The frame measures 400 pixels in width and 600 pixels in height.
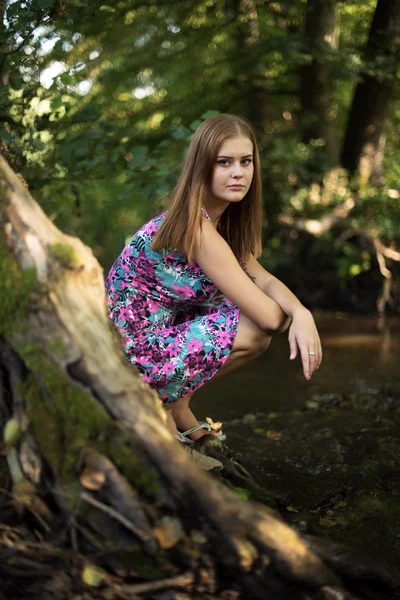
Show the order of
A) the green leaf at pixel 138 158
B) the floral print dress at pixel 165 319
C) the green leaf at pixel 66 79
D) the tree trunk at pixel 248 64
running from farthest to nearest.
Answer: the tree trunk at pixel 248 64 → the green leaf at pixel 138 158 → the green leaf at pixel 66 79 → the floral print dress at pixel 165 319

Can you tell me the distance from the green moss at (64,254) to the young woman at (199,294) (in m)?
0.95

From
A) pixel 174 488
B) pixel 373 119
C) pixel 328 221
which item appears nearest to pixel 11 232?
pixel 174 488

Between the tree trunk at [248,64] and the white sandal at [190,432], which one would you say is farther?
the tree trunk at [248,64]

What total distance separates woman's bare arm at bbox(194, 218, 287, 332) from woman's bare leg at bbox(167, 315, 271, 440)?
0.10m

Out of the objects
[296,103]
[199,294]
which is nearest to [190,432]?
[199,294]

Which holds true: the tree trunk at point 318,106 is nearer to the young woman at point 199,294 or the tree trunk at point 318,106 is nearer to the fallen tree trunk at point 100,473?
the young woman at point 199,294

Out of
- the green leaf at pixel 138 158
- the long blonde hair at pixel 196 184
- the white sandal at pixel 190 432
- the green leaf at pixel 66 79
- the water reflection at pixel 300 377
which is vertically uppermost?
the green leaf at pixel 66 79

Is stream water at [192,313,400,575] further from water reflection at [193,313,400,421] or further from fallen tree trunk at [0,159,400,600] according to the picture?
fallen tree trunk at [0,159,400,600]

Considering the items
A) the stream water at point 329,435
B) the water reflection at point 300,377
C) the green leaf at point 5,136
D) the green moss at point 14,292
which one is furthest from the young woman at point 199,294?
the water reflection at point 300,377

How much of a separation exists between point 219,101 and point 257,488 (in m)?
7.20

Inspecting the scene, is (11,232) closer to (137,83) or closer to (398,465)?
(398,465)

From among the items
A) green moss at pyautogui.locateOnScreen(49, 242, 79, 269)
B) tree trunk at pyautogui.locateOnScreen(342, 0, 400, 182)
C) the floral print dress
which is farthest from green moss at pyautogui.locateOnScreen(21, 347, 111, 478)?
tree trunk at pyautogui.locateOnScreen(342, 0, 400, 182)

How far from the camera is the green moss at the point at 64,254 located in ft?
5.29

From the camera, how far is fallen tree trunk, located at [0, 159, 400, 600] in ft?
4.91
